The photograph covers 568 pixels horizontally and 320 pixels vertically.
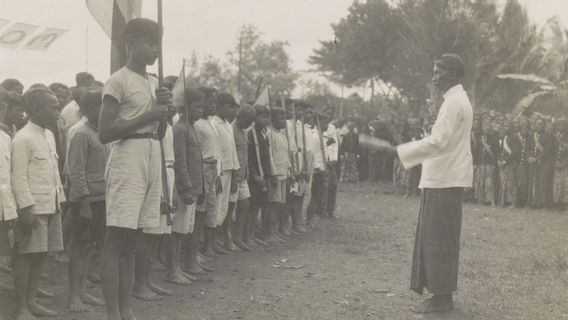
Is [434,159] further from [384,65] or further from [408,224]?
[384,65]

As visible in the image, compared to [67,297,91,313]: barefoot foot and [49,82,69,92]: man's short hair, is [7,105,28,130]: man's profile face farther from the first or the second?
[49,82,69,92]: man's short hair

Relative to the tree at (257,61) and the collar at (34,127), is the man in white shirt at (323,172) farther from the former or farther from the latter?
the tree at (257,61)

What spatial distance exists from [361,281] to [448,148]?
6.39ft

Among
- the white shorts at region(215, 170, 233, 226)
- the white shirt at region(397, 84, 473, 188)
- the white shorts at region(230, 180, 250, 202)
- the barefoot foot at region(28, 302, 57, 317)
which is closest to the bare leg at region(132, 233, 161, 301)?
the barefoot foot at region(28, 302, 57, 317)

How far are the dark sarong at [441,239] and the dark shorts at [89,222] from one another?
2834 millimetres

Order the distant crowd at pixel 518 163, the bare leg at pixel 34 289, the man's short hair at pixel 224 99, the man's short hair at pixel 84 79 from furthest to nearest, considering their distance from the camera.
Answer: the distant crowd at pixel 518 163 → the man's short hair at pixel 84 79 → the man's short hair at pixel 224 99 → the bare leg at pixel 34 289

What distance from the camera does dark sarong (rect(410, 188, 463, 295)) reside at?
568 centimetres

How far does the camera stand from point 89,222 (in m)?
5.66

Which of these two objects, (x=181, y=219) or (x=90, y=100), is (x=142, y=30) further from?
(x=181, y=219)

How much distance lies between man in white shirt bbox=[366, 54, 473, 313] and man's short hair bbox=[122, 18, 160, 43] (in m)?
2.29

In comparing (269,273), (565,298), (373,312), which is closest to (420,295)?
(373,312)

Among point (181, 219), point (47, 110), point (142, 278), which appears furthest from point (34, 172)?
point (181, 219)

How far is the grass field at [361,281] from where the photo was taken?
18.5ft

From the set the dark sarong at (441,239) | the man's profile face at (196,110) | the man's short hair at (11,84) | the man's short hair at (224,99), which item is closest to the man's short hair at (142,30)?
the man's profile face at (196,110)
